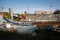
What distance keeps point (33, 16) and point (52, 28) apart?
779cm

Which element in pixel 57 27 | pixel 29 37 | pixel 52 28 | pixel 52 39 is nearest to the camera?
pixel 52 39

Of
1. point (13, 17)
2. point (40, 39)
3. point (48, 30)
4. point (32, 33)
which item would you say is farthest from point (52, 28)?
point (13, 17)

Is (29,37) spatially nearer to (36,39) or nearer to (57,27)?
(36,39)

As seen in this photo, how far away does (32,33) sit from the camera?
28.6 ft

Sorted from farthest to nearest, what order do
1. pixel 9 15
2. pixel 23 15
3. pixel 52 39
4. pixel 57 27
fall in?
1. pixel 23 15
2. pixel 9 15
3. pixel 57 27
4. pixel 52 39

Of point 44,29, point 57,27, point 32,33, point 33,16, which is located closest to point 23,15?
point 33,16

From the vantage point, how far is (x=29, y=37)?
8.42 m

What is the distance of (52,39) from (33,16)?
11142 millimetres

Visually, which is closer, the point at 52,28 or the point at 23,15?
the point at 52,28

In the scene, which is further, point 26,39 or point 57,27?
point 57,27

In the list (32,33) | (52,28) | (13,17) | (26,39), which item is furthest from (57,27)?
(13,17)

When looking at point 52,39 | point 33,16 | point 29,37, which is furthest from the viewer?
point 33,16

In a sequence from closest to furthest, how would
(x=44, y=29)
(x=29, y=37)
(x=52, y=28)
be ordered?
(x=29, y=37) < (x=44, y=29) < (x=52, y=28)

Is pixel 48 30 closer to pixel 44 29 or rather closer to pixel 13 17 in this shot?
pixel 44 29
